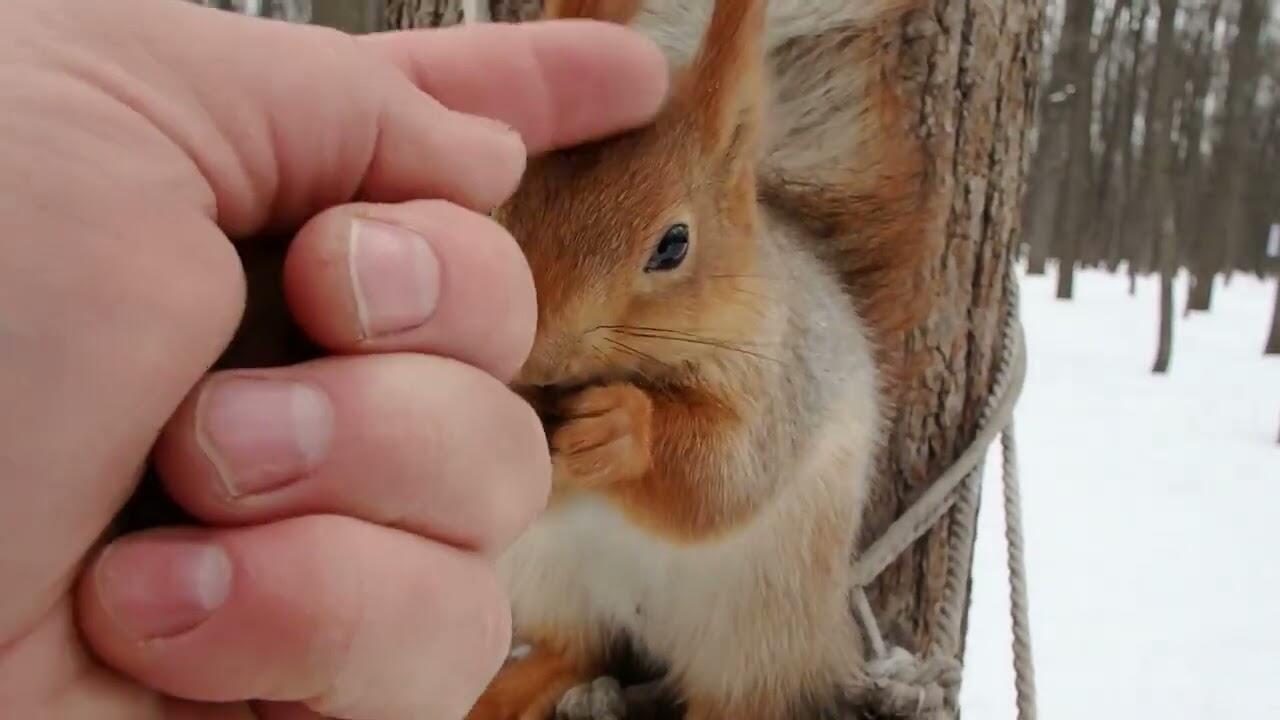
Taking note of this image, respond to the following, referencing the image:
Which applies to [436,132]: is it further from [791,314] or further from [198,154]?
[791,314]

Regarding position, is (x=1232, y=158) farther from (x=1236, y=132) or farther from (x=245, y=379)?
(x=245, y=379)

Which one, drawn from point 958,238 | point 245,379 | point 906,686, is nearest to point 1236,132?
point 958,238

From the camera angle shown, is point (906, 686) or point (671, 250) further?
point (906, 686)

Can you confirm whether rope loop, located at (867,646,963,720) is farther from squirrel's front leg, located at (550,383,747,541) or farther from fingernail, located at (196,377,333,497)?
fingernail, located at (196,377,333,497)

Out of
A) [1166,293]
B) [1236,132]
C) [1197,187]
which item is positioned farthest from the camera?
[1166,293]

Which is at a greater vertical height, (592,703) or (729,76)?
(729,76)

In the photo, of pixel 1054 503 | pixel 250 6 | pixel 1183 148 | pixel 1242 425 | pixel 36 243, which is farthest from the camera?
pixel 1183 148

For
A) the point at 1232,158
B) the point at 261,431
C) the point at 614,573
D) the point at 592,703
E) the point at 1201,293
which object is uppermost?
the point at 261,431

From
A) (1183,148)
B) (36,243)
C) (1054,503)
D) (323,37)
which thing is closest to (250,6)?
(323,37)
